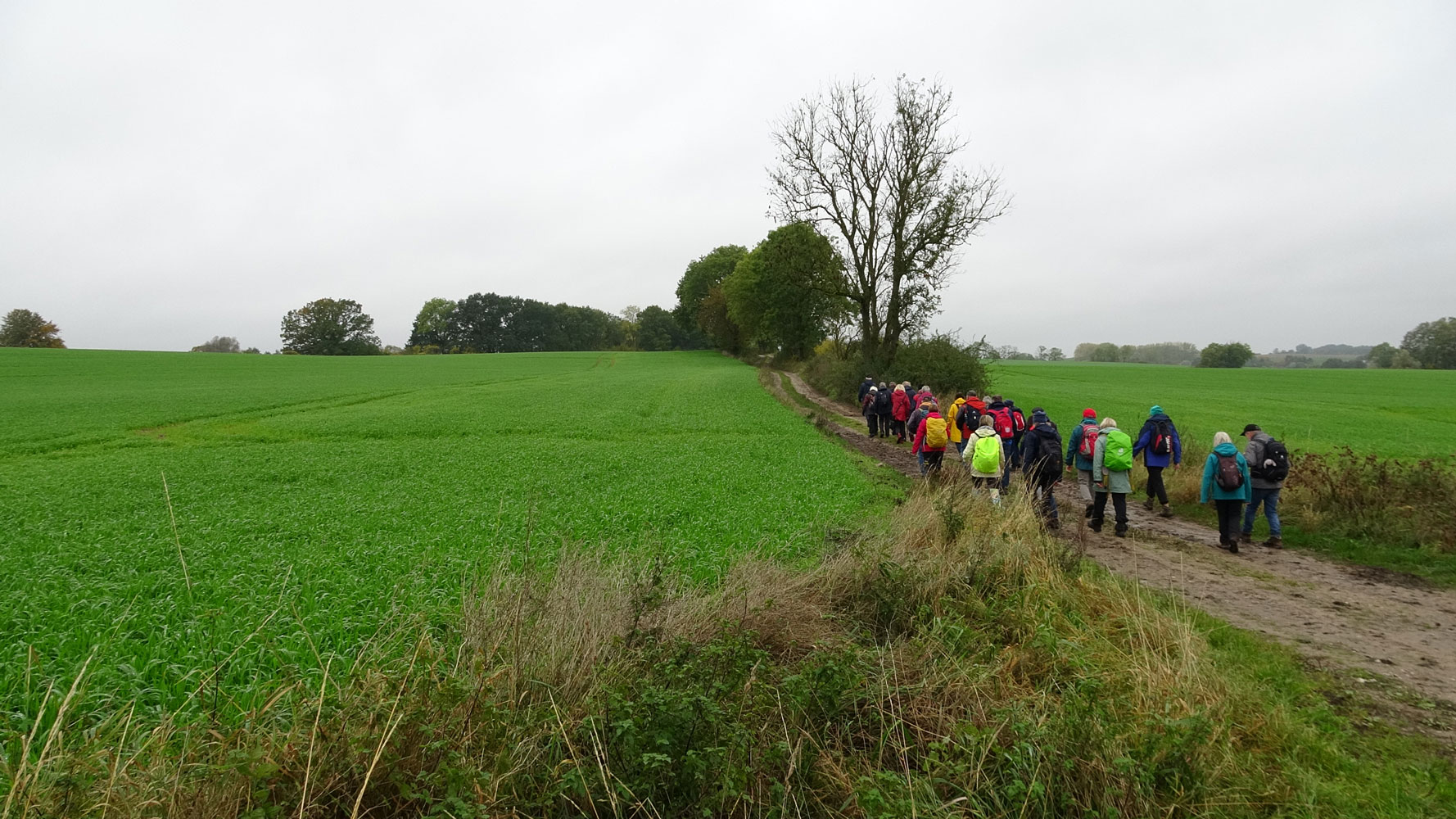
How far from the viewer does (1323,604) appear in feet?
22.7

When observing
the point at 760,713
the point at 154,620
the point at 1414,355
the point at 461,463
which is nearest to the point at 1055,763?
the point at 760,713

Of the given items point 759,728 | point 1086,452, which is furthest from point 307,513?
point 1086,452

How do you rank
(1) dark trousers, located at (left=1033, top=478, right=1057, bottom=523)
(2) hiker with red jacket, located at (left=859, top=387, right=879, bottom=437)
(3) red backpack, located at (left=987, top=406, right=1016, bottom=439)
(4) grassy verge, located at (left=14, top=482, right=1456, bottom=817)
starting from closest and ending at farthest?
1. (4) grassy verge, located at (left=14, top=482, right=1456, bottom=817)
2. (1) dark trousers, located at (left=1033, top=478, right=1057, bottom=523)
3. (3) red backpack, located at (left=987, top=406, right=1016, bottom=439)
4. (2) hiker with red jacket, located at (left=859, top=387, right=879, bottom=437)

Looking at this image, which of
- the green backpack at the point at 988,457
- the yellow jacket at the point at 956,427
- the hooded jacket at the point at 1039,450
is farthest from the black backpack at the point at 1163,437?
the yellow jacket at the point at 956,427

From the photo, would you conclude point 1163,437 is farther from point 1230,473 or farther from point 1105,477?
point 1105,477

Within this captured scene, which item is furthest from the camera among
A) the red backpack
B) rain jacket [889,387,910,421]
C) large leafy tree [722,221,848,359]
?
large leafy tree [722,221,848,359]

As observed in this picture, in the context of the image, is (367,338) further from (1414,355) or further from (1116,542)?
(1414,355)

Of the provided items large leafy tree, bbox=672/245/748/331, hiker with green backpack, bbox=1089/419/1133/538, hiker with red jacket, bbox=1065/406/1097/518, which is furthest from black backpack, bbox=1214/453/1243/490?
large leafy tree, bbox=672/245/748/331

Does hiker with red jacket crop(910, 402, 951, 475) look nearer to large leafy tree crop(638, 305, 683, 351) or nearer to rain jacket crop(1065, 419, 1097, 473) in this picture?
rain jacket crop(1065, 419, 1097, 473)

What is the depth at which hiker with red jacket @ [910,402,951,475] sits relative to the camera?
1338cm

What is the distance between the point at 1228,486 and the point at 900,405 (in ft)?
35.0

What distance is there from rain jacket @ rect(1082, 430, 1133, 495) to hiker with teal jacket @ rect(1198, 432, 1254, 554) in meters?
0.97

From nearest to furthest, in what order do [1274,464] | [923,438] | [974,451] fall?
[1274,464] < [974,451] < [923,438]

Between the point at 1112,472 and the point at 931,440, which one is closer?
the point at 1112,472
